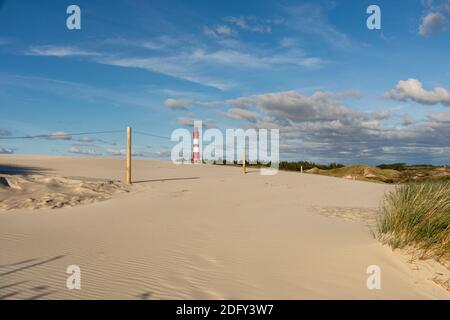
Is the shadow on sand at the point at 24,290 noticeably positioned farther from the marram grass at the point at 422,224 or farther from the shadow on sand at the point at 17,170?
the shadow on sand at the point at 17,170

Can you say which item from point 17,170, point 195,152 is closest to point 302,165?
point 195,152

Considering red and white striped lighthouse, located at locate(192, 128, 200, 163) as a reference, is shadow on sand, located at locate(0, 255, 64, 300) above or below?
below

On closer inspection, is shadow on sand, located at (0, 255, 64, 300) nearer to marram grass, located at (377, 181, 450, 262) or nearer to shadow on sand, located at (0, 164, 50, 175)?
marram grass, located at (377, 181, 450, 262)

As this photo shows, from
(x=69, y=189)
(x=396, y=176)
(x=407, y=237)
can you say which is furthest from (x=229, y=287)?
(x=396, y=176)

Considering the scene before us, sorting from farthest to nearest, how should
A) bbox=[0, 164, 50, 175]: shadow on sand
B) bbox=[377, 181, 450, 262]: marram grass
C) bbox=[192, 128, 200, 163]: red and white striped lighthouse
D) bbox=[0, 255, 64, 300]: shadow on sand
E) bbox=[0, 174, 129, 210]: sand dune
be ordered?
bbox=[192, 128, 200, 163]: red and white striped lighthouse
bbox=[0, 164, 50, 175]: shadow on sand
bbox=[0, 174, 129, 210]: sand dune
bbox=[377, 181, 450, 262]: marram grass
bbox=[0, 255, 64, 300]: shadow on sand

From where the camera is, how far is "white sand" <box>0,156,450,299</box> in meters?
5.19

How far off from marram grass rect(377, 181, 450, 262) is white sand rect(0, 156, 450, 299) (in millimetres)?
342

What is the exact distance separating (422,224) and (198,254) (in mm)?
4213

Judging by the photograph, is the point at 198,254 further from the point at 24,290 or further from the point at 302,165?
the point at 302,165

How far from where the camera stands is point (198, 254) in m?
7.04

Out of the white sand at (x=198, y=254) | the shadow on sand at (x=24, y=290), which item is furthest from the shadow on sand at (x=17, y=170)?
the shadow on sand at (x=24, y=290)

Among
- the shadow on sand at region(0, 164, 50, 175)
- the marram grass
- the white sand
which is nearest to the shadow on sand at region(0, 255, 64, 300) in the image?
the white sand

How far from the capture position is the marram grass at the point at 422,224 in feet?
22.5
